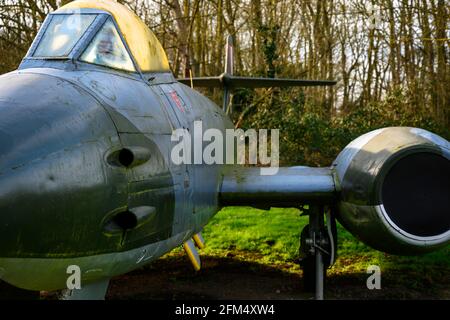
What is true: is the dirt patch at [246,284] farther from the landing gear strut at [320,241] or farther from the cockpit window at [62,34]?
the cockpit window at [62,34]

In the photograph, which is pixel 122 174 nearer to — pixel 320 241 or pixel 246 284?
pixel 320 241

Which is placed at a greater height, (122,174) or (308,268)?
(122,174)

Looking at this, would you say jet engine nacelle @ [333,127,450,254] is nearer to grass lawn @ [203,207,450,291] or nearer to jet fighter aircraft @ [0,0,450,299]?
jet fighter aircraft @ [0,0,450,299]

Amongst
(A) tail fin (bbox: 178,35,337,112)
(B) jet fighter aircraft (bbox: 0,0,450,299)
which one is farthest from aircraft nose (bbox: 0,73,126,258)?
(A) tail fin (bbox: 178,35,337,112)

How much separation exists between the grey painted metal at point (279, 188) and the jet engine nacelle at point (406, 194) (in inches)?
24.8

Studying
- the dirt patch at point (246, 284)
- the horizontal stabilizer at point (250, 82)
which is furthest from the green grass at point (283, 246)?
the horizontal stabilizer at point (250, 82)

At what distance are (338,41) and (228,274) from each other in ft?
70.6

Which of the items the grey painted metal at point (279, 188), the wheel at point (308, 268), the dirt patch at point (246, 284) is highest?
the grey painted metal at point (279, 188)

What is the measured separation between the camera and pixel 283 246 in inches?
318

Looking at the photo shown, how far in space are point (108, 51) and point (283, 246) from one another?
17.7 feet

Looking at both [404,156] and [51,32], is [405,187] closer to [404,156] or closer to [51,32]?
[404,156]

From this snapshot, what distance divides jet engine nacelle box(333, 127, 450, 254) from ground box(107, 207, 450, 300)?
1.99 m

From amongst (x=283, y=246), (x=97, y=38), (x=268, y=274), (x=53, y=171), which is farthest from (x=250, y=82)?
(x=53, y=171)

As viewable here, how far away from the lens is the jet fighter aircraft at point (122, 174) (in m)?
2.27
